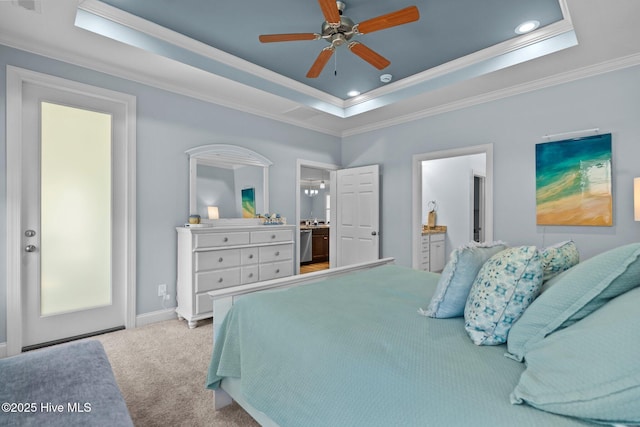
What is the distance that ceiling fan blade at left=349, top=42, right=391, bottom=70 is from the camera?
232cm

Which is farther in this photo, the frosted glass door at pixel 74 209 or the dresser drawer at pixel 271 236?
the dresser drawer at pixel 271 236

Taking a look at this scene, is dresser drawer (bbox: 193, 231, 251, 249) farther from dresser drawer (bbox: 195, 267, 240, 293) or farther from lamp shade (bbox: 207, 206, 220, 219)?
lamp shade (bbox: 207, 206, 220, 219)

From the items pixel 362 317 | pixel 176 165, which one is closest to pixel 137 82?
pixel 176 165

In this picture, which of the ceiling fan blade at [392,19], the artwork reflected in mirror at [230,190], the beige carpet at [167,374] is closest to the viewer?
the beige carpet at [167,374]

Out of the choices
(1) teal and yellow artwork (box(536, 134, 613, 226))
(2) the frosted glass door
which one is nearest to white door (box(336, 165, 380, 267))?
(1) teal and yellow artwork (box(536, 134, 613, 226))

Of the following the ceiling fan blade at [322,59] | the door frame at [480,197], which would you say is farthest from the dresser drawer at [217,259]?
the door frame at [480,197]

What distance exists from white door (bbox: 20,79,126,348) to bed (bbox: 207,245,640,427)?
2017 mm

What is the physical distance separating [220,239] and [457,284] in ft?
8.36

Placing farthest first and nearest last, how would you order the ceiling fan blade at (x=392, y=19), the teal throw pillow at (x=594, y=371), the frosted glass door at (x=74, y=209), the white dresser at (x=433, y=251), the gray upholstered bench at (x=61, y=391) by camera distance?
1. the white dresser at (x=433, y=251)
2. the frosted glass door at (x=74, y=209)
3. the ceiling fan blade at (x=392, y=19)
4. the gray upholstered bench at (x=61, y=391)
5. the teal throw pillow at (x=594, y=371)

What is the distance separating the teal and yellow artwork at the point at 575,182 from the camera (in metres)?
2.88

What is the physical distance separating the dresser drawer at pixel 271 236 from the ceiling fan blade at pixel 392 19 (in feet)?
7.95

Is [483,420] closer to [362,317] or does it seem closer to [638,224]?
[362,317]

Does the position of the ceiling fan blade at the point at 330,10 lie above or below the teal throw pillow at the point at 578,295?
above

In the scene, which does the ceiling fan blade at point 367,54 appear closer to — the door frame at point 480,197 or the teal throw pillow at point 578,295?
the teal throw pillow at point 578,295
